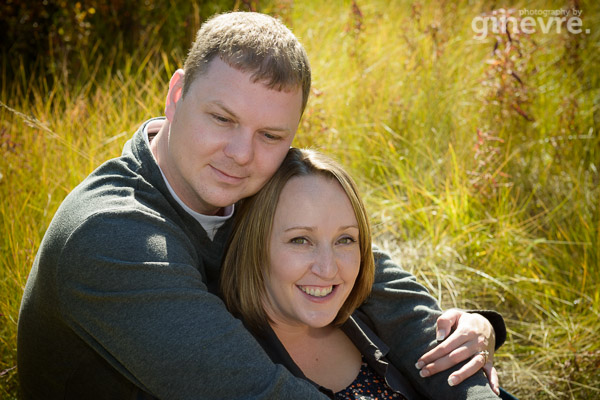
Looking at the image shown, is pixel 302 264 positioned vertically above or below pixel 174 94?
below

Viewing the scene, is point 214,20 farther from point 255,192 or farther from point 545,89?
point 545,89

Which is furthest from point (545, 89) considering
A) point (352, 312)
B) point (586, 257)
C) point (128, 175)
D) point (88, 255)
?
point (88, 255)

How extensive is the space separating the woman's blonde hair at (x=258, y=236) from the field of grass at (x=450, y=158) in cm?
123

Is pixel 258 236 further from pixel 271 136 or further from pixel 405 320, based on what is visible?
pixel 405 320

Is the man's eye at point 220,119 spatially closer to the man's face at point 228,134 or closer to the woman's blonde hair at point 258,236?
the man's face at point 228,134

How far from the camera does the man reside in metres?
1.95

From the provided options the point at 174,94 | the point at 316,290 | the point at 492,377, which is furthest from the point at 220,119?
the point at 492,377

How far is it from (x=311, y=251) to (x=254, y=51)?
769 millimetres

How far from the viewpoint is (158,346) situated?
1920 millimetres

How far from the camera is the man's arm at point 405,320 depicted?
105 inches

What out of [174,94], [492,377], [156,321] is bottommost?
[492,377]

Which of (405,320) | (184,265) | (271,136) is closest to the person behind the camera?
(184,265)

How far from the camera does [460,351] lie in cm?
260

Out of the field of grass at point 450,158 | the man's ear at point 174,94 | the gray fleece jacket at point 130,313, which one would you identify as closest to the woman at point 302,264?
the gray fleece jacket at point 130,313
